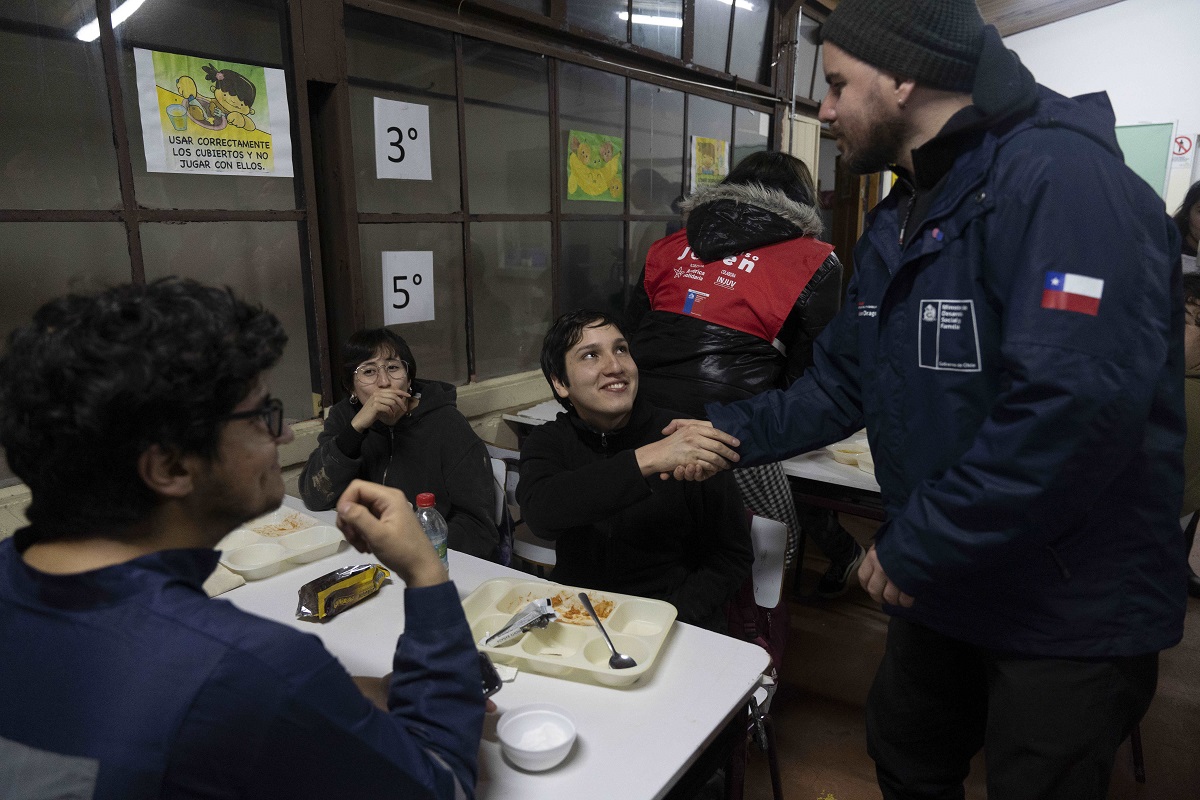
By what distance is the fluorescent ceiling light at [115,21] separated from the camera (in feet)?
6.53

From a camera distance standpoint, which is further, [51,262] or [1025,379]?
[51,262]

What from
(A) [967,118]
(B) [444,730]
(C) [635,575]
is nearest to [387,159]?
(C) [635,575]

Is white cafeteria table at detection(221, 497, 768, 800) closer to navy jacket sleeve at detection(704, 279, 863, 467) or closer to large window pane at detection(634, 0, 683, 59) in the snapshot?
navy jacket sleeve at detection(704, 279, 863, 467)

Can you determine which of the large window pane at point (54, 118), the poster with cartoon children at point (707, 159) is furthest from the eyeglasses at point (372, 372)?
the poster with cartoon children at point (707, 159)

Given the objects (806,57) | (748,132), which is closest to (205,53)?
(748,132)

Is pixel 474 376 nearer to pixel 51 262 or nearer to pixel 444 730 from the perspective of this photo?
pixel 51 262

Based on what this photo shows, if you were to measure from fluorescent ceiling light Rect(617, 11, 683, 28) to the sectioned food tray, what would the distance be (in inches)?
118

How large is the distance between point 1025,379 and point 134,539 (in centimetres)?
113

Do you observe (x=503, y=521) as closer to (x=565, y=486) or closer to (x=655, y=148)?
(x=565, y=486)

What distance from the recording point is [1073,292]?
3.37ft

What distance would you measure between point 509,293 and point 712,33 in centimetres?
207

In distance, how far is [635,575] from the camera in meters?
1.90

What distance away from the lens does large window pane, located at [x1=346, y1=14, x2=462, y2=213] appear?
2623 millimetres

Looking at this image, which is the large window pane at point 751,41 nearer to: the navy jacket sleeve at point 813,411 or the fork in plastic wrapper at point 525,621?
the navy jacket sleeve at point 813,411
